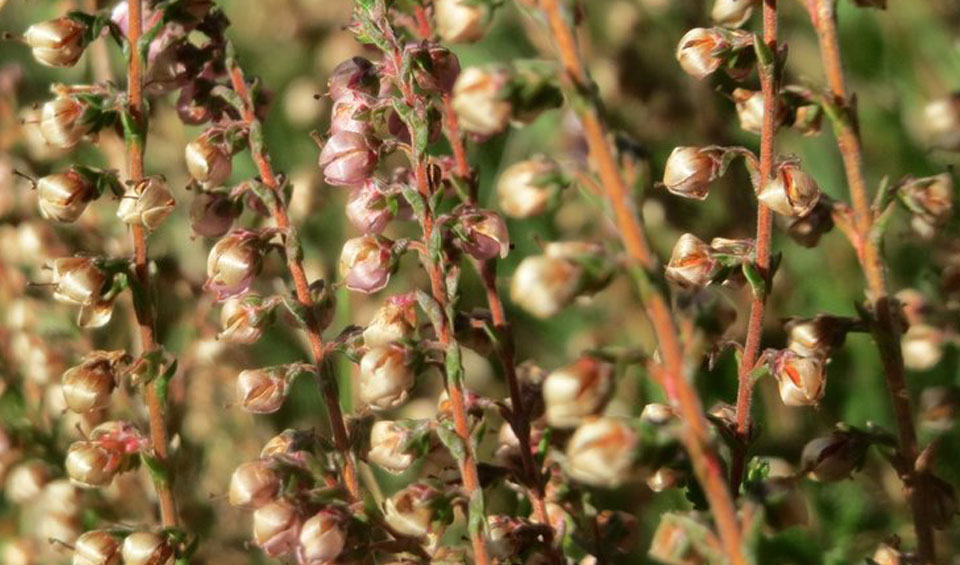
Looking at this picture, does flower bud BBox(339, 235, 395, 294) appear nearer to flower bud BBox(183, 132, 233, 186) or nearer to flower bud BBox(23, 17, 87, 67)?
flower bud BBox(183, 132, 233, 186)

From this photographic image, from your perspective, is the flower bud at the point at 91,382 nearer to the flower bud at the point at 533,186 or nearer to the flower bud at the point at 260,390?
the flower bud at the point at 260,390

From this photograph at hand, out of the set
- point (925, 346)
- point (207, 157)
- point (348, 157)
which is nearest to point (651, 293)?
point (348, 157)

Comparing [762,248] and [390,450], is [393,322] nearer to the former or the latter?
[390,450]

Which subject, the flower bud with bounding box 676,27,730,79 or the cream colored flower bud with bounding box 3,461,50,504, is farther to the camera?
the cream colored flower bud with bounding box 3,461,50,504

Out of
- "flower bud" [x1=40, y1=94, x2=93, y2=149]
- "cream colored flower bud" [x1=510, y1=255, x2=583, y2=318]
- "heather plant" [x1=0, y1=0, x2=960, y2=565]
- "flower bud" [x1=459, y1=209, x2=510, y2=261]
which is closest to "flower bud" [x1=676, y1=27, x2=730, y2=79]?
"heather plant" [x1=0, y1=0, x2=960, y2=565]

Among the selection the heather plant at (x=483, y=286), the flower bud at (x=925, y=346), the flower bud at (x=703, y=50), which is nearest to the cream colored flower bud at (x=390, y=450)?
the heather plant at (x=483, y=286)

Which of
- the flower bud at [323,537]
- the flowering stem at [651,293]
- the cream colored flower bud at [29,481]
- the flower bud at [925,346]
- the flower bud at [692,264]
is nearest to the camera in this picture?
the flowering stem at [651,293]

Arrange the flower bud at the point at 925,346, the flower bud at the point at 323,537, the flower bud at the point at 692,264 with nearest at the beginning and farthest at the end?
the flower bud at the point at 323,537 < the flower bud at the point at 692,264 < the flower bud at the point at 925,346
